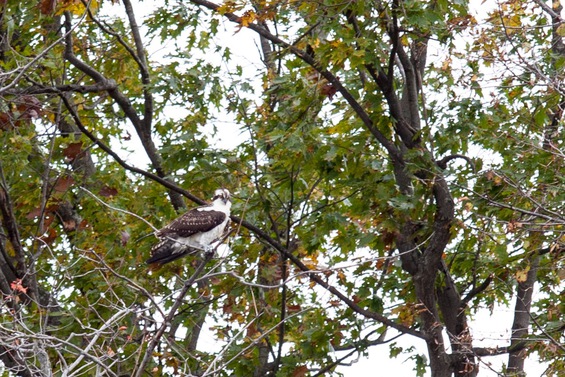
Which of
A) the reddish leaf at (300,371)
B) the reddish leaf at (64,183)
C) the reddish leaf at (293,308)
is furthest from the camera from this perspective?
the reddish leaf at (293,308)

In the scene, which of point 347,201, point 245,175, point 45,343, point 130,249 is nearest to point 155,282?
point 130,249

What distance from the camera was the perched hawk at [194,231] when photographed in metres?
10.5

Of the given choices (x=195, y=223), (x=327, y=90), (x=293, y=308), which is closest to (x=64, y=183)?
(x=195, y=223)

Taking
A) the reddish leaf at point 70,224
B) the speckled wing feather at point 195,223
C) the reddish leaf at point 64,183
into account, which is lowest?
the speckled wing feather at point 195,223

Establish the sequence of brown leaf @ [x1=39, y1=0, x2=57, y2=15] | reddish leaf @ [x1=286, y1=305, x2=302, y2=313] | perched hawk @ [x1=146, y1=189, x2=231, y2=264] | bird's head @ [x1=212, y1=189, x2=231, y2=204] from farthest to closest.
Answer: reddish leaf @ [x1=286, y1=305, x2=302, y2=313]
bird's head @ [x1=212, y1=189, x2=231, y2=204]
perched hawk @ [x1=146, y1=189, x2=231, y2=264]
brown leaf @ [x1=39, y1=0, x2=57, y2=15]

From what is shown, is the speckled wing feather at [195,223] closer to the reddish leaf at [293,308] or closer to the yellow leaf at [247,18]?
the yellow leaf at [247,18]

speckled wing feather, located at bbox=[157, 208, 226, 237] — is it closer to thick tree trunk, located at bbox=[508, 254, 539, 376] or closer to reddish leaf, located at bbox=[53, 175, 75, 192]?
reddish leaf, located at bbox=[53, 175, 75, 192]

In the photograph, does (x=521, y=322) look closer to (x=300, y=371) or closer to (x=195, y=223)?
(x=300, y=371)

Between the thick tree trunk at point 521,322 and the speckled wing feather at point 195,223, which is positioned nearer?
the speckled wing feather at point 195,223

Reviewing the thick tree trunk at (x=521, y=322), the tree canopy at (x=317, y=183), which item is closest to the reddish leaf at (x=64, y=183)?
the tree canopy at (x=317, y=183)

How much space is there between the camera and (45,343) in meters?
7.94

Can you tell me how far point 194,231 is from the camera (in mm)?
10688

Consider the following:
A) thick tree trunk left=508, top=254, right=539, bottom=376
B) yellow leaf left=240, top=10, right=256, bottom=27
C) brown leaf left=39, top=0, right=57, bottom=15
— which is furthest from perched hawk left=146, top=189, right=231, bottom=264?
thick tree trunk left=508, top=254, right=539, bottom=376

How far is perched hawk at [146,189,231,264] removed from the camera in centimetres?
1049
